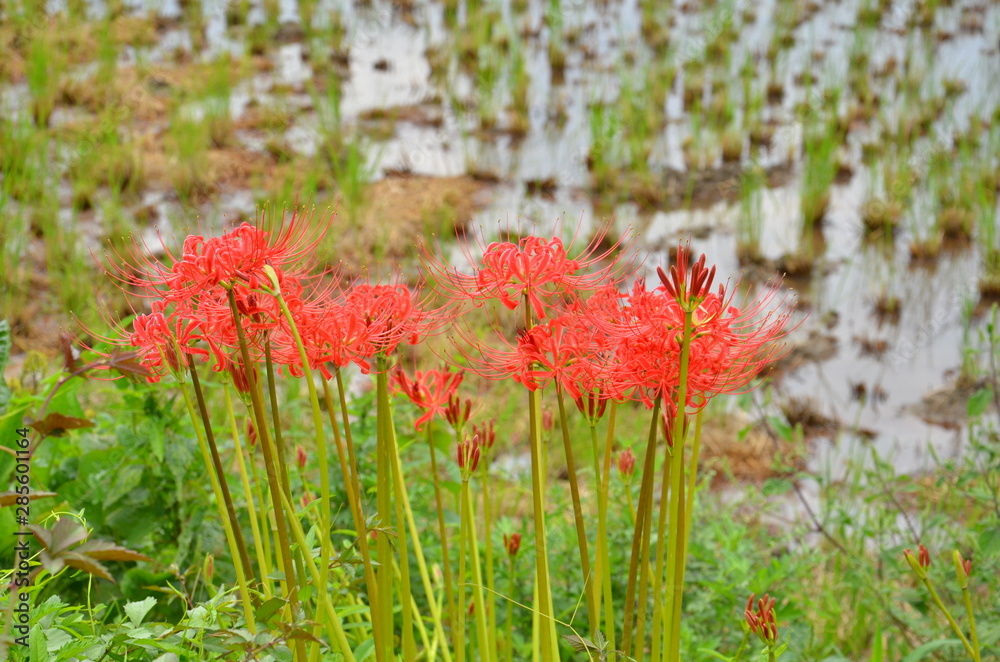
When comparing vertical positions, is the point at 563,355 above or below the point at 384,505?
above

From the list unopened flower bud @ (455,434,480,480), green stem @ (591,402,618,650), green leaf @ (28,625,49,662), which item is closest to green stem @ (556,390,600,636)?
green stem @ (591,402,618,650)

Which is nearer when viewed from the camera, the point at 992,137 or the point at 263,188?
the point at 263,188

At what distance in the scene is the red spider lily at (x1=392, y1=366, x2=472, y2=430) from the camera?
1.32 meters

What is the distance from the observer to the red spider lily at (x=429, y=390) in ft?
4.33

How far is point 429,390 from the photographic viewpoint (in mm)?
1408

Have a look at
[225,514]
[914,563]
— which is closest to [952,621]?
[914,563]

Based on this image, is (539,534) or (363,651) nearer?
(539,534)

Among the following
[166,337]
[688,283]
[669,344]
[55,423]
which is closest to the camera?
[688,283]

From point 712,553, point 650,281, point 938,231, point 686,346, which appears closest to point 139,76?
point 650,281

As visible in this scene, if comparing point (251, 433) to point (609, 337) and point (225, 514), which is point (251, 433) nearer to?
point (225, 514)

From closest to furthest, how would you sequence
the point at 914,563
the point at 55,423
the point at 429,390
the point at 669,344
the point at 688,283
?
the point at 688,283
the point at 669,344
the point at 914,563
the point at 429,390
the point at 55,423

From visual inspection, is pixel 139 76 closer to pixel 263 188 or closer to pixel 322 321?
pixel 263 188

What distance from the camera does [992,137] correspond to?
566cm

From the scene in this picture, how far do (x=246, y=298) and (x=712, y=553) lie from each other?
60.4 inches
